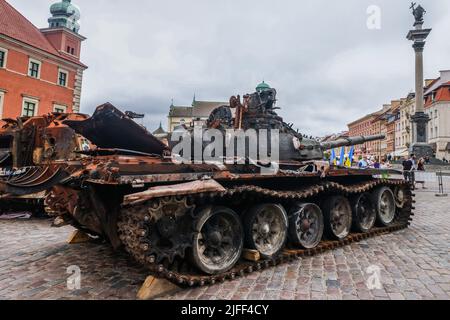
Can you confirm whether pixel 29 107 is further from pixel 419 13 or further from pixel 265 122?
pixel 419 13

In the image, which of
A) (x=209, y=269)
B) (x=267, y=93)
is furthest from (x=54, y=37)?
(x=209, y=269)

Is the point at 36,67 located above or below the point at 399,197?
above

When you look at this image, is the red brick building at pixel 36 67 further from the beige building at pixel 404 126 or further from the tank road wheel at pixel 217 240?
the beige building at pixel 404 126

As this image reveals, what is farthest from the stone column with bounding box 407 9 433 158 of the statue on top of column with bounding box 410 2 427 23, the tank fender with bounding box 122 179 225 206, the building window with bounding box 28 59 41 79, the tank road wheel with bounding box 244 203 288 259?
the building window with bounding box 28 59 41 79

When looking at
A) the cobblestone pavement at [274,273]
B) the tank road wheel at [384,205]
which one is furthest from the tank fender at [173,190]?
the tank road wheel at [384,205]

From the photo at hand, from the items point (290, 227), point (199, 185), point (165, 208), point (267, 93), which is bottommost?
point (290, 227)

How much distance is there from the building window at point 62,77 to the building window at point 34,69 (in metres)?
2.34

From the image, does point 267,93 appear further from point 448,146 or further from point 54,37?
point 448,146

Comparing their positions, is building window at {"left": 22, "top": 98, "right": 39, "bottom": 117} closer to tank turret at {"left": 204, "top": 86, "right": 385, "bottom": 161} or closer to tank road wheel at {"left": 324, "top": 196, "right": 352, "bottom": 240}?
tank turret at {"left": 204, "top": 86, "right": 385, "bottom": 161}

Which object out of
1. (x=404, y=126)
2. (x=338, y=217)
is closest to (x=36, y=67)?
(x=338, y=217)

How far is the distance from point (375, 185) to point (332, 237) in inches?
78.0

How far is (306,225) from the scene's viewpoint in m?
5.82

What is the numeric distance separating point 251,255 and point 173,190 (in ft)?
6.27

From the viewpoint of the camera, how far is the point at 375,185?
746 centimetres
